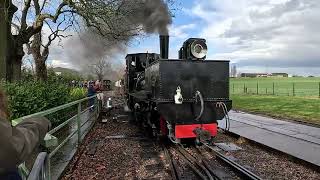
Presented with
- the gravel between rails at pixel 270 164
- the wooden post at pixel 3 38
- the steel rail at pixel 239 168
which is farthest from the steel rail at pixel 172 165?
the wooden post at pixel 3 38

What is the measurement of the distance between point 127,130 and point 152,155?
5.06 m

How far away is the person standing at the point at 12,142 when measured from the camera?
2.15 m

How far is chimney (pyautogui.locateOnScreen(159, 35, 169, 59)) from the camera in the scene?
1145 cm

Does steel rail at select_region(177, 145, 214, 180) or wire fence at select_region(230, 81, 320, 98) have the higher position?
wire fence at select_region(230, 81, 320, 98)

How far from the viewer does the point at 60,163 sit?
25.7ft

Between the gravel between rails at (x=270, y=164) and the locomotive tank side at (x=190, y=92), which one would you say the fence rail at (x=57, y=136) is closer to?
the locomotive tank side at (x=190, y=92)

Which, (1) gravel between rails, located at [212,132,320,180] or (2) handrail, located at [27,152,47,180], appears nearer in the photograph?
(2) handrail, located at [27,152,47,180]

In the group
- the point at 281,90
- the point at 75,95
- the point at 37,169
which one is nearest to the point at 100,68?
the point at 281,90

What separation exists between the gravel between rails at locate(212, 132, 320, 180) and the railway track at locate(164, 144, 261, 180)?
31 centimetres

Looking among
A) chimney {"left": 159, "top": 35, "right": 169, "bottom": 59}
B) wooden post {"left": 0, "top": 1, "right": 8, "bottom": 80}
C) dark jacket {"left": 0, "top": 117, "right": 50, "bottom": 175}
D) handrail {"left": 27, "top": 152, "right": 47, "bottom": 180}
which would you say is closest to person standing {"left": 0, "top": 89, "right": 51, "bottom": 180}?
dark jacket {"left": 0, "top": 117, "right": 50, "bottom": 175}

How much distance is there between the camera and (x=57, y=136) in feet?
30.7

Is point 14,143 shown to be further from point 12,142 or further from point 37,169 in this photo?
point 37,169

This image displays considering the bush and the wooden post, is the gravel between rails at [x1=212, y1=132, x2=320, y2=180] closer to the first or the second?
the wooden post

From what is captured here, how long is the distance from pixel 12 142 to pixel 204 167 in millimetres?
6144
